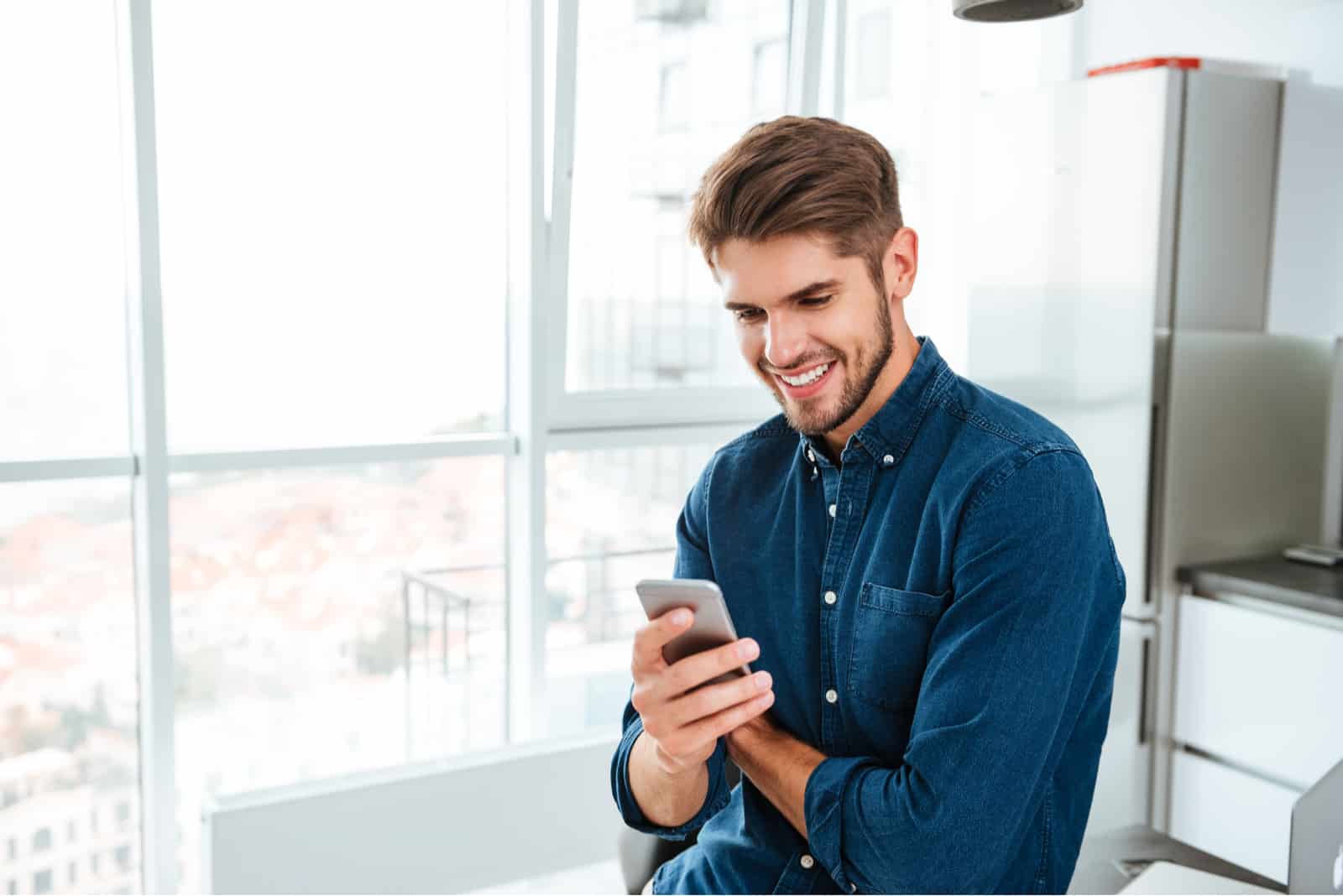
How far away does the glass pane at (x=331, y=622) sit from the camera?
2.98 metres

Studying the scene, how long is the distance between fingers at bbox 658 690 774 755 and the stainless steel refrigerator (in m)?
2.07

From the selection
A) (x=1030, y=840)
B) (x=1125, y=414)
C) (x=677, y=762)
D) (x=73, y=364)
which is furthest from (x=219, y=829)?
(x=1125, y=414)

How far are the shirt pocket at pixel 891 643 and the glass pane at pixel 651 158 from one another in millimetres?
2213

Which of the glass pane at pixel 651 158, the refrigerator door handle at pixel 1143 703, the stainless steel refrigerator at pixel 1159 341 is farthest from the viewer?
the glass pane at pixel 651 158

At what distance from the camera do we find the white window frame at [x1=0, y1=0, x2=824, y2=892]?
2.74 m

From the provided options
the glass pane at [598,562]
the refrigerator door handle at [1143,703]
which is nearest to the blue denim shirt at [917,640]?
the refrigerator door handle at [1143,703]

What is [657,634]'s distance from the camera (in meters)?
1.21

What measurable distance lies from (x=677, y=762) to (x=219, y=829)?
1832mm

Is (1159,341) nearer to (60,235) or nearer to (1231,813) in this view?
(1231,813)

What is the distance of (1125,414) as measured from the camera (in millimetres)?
3043

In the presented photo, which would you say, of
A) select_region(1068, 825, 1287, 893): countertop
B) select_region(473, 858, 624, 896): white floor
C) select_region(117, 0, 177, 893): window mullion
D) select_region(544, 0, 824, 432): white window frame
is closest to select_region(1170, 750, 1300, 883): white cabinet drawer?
select_region(1068, 825, 1287, 893): countertop

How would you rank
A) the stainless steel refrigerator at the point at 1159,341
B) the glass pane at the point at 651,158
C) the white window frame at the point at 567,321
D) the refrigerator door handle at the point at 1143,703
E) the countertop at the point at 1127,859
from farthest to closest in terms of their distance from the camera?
the glass pane at the point at 651,158
the white window frame at the point at 567,321
the refrigerator door handle at the point at 1143,703
the stainless steel refrigerator at the point at 1159,341
the countertop at the point at 1127,859

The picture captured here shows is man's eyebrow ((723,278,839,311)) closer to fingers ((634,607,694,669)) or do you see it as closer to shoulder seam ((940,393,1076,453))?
shoulder seam ((940,393,1076,453))

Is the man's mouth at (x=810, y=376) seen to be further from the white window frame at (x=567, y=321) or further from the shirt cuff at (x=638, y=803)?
the white window frame at (x=567, y=321)
